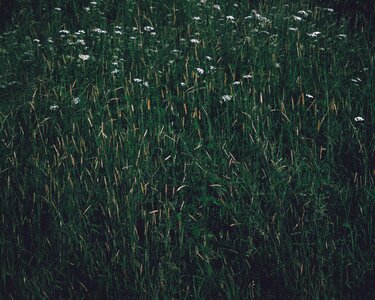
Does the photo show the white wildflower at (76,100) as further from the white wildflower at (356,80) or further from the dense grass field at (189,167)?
the white wildflower at (356,80)

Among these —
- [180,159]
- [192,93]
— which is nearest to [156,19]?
[192,93]

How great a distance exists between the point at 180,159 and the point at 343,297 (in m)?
1.09

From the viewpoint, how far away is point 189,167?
2307 millimetres

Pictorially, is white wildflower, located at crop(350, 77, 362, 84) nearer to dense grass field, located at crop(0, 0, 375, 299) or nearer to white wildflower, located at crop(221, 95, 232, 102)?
dense grass field, located at crop(0, 0, 375, 299)

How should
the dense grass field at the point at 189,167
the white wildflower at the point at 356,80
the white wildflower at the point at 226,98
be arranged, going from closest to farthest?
the dense grass field at the point at 189,167 < the white wildflower at the point at 226,98 < the white wildflower at the point at 356,80


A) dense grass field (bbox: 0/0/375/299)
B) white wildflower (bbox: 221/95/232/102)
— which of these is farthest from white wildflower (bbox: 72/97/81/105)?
white wildflower (bbox: 221/95/232/102)

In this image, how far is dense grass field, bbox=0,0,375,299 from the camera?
182 centimetres

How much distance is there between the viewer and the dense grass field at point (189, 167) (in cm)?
182

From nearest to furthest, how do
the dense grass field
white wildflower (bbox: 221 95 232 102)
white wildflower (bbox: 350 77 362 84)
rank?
the dense grass field, white wildflower (bbox: 221 95 232 102), white wildflower (bbox: 350 77 362 84)

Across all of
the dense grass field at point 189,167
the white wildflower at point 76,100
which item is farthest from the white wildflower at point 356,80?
the white wildflower at point 76,100

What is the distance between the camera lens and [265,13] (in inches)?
156

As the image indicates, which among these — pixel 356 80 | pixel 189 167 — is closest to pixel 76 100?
pixel 189 167

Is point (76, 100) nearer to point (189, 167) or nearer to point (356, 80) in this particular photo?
point (189, 167)

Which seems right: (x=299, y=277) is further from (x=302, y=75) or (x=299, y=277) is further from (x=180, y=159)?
(x=302, y=75)
